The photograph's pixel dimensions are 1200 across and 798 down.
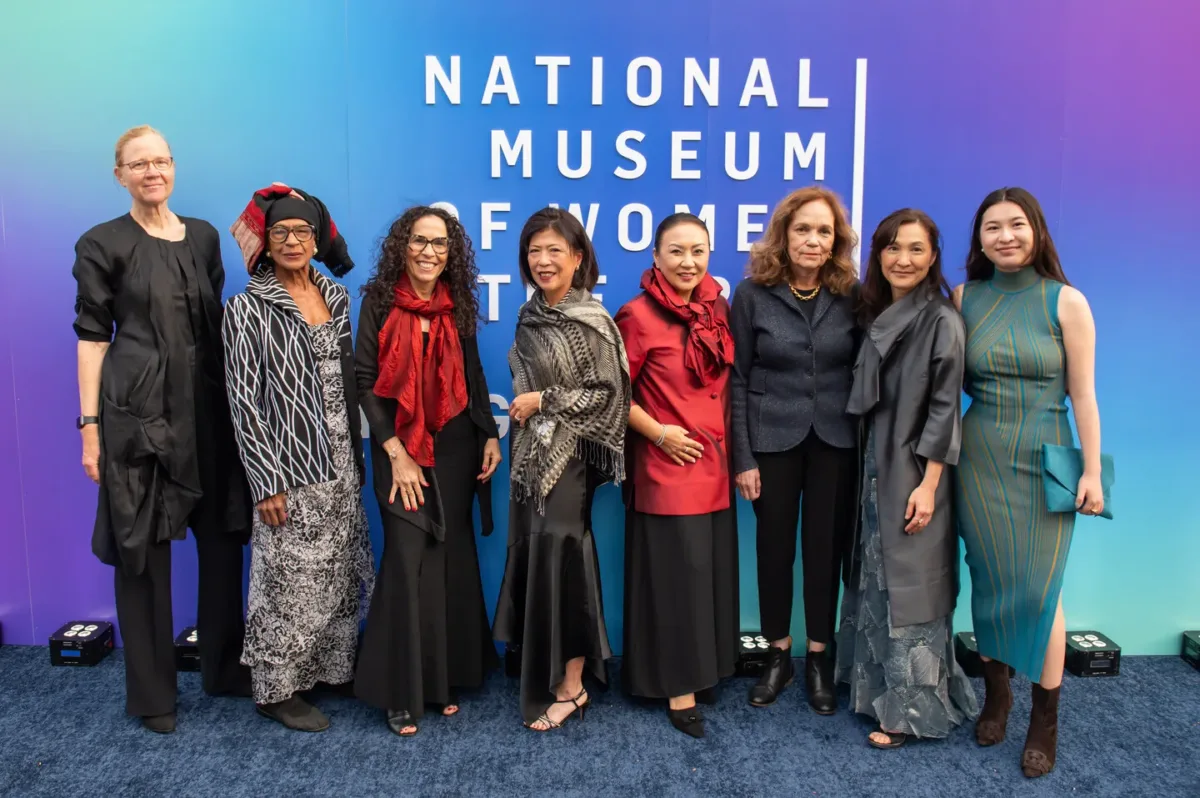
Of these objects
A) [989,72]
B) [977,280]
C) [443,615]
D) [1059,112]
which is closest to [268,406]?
[443,615]

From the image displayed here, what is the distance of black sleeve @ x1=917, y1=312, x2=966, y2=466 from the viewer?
2.33m

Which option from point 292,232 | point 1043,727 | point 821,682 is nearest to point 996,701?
point 1043,727

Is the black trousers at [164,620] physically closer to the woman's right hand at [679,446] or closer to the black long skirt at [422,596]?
the black long skirt at [422,596]

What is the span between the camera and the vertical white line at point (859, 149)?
293 centimetres

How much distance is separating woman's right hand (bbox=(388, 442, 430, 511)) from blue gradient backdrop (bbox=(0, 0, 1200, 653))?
25.8 inches

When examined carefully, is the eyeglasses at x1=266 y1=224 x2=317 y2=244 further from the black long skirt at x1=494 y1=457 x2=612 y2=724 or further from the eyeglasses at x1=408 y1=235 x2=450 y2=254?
the black long skirt at x1=494 y1=457 x2=612 y2=724

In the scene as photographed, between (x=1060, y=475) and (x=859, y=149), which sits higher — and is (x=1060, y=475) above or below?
below

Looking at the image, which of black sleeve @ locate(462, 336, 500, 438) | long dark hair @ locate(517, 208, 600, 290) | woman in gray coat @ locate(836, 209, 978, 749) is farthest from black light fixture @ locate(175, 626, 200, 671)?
woman in gray coat @ locate(836, 209, 978, 749)

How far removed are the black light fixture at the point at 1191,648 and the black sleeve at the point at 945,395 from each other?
1594mm

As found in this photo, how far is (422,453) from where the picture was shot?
8.15 feet

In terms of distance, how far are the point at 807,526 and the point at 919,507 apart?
15.6 inches

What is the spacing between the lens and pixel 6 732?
259 cm

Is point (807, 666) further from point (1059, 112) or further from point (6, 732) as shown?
point (6, 732)

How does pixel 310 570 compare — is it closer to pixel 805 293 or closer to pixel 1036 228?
pixel 805 293
